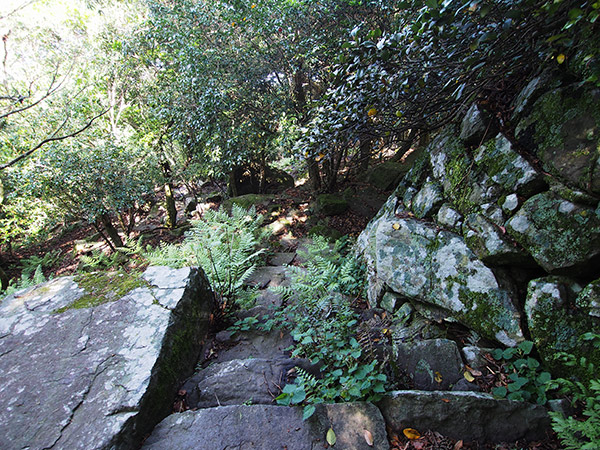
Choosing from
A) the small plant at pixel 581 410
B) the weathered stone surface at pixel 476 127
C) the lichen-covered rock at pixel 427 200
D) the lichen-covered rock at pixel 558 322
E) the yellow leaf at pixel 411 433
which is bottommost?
the yellow leaf at pixel 411 433

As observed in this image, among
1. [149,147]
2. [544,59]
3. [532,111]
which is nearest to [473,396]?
[532,111]

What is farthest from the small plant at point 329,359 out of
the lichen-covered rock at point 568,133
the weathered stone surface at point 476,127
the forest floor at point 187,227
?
the forest floor at point 187,227

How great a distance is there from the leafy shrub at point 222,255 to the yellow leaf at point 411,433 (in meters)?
2.42

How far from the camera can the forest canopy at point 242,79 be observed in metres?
2.31

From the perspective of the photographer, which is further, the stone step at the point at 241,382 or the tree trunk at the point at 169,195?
the tree trunk at the point at 169,195

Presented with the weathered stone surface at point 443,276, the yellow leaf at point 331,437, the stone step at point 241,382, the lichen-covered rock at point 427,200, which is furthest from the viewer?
the lichen-covered rock at point 427,200

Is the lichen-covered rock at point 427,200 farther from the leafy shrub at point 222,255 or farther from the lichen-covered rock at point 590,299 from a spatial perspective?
the leafy shrub at point 222,255

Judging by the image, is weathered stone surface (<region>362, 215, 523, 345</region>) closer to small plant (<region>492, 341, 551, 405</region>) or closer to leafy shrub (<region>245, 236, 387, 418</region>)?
small plant (<region>492, 341, 551, 405</region>)

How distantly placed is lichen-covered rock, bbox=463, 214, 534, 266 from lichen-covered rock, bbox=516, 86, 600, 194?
62 centimetres

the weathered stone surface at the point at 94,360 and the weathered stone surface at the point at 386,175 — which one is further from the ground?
the weathered stone surface at the point at 386,175

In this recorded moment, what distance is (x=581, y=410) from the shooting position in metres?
1.74

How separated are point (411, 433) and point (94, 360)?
2473mm

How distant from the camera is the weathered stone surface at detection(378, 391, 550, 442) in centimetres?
173

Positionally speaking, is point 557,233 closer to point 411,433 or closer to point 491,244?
point 491,244
